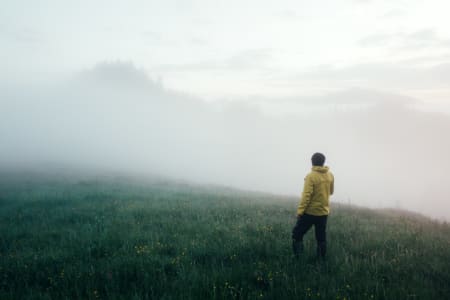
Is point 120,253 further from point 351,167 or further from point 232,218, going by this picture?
point 351,167

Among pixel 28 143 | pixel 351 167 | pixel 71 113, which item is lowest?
pixel 351 167

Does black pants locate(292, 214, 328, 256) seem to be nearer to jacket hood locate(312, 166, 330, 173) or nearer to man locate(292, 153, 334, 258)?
man locate(292, 153, 334, 258)

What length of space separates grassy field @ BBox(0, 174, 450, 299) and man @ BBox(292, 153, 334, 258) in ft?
1.25

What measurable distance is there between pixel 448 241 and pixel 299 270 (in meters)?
5.45

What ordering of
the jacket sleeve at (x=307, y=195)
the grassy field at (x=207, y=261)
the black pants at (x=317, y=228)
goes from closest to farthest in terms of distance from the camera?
the grassy field at (x=207, y=261) → the jacket sleeve at (x=307, y=195) → the black pants at (x=317, y=228)

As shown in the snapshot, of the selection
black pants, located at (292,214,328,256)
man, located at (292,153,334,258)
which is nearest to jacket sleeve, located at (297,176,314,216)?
man, located at (292,153,334,258)

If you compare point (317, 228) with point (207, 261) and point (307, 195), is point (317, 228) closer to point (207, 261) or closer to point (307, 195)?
point (307, 195)

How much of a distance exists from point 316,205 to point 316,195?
218mm

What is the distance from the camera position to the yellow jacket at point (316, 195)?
6035mm

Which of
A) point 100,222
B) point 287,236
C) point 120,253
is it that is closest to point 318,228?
point 287,236

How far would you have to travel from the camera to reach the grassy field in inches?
180

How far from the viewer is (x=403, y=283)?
477 cm

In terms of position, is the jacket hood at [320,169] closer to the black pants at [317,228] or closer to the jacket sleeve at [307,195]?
the jacket sleeve at [307,195]

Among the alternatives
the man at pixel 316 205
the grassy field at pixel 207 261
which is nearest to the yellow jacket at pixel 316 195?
the man at pixel 316 205
